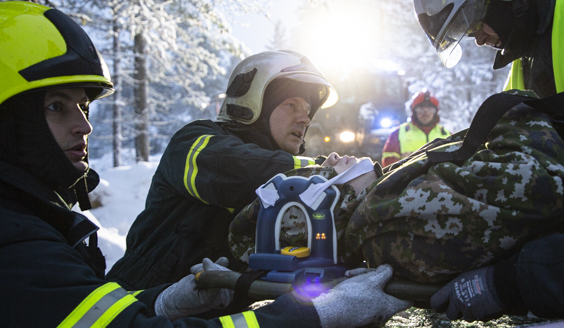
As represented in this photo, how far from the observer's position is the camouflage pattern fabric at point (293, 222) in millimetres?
1659

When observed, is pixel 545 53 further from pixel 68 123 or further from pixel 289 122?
pixel 68 123

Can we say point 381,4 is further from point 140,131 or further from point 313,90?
point 313,90

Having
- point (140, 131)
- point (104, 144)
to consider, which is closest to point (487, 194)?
point (140, 131)

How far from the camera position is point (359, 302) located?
136cm

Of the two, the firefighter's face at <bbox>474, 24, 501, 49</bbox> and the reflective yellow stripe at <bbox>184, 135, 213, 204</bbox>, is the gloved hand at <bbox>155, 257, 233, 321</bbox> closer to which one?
the reflective yellow stripe at <bbox>184, 135, 213, 204</bbox>

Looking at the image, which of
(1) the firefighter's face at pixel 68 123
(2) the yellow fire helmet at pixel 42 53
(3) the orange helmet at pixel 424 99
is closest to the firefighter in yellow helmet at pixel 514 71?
(1) the firefighter's face at pixel 68 123

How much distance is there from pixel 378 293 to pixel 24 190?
4.11ft

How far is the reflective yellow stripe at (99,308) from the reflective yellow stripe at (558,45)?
204 cm

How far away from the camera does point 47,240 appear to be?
130 centimetres

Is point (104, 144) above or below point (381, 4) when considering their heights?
below

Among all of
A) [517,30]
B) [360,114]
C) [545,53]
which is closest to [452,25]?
[517,30]

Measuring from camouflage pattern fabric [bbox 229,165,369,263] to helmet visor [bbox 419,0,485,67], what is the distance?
1187 millimetres

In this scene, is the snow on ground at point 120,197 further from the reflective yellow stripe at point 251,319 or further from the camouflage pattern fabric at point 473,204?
the camouflage pattern fabric at point 473,204

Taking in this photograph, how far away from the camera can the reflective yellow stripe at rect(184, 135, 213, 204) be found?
213 centimetres
